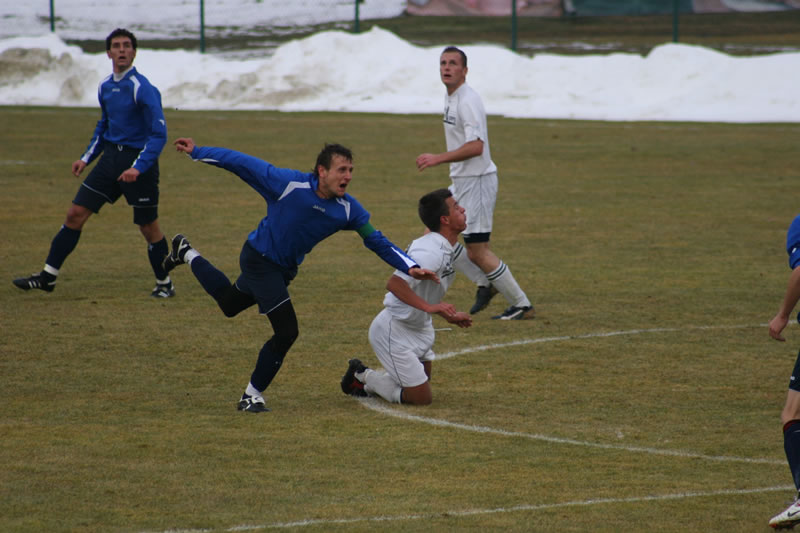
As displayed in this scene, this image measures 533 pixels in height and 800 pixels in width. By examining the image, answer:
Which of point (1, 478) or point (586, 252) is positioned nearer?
point (1, 478)

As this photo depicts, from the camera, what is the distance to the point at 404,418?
7.88 m

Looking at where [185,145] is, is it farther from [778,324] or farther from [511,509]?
[778,324]

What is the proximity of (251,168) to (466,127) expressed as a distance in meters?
3.75

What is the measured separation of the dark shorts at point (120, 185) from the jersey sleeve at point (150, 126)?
0.24 meters

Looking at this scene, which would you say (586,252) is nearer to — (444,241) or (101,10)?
(444,241)

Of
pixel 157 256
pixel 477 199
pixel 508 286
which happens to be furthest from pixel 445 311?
pixel 157 256

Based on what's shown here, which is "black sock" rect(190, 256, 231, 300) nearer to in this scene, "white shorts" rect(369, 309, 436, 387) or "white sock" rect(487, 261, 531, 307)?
"white shorts" rect(369, 309, 436, 387)

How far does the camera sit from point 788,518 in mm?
5746

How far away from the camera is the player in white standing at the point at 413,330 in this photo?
8.14 meters

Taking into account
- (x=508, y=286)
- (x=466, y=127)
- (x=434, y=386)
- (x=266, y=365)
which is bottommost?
(x=434, y=386)

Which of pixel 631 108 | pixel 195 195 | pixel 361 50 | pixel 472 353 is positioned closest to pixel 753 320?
pixel 472 353

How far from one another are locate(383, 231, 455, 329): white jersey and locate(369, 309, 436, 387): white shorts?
0.05 meters

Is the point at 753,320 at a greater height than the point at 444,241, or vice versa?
the point at 444,241

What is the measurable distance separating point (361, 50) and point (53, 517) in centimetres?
3194
